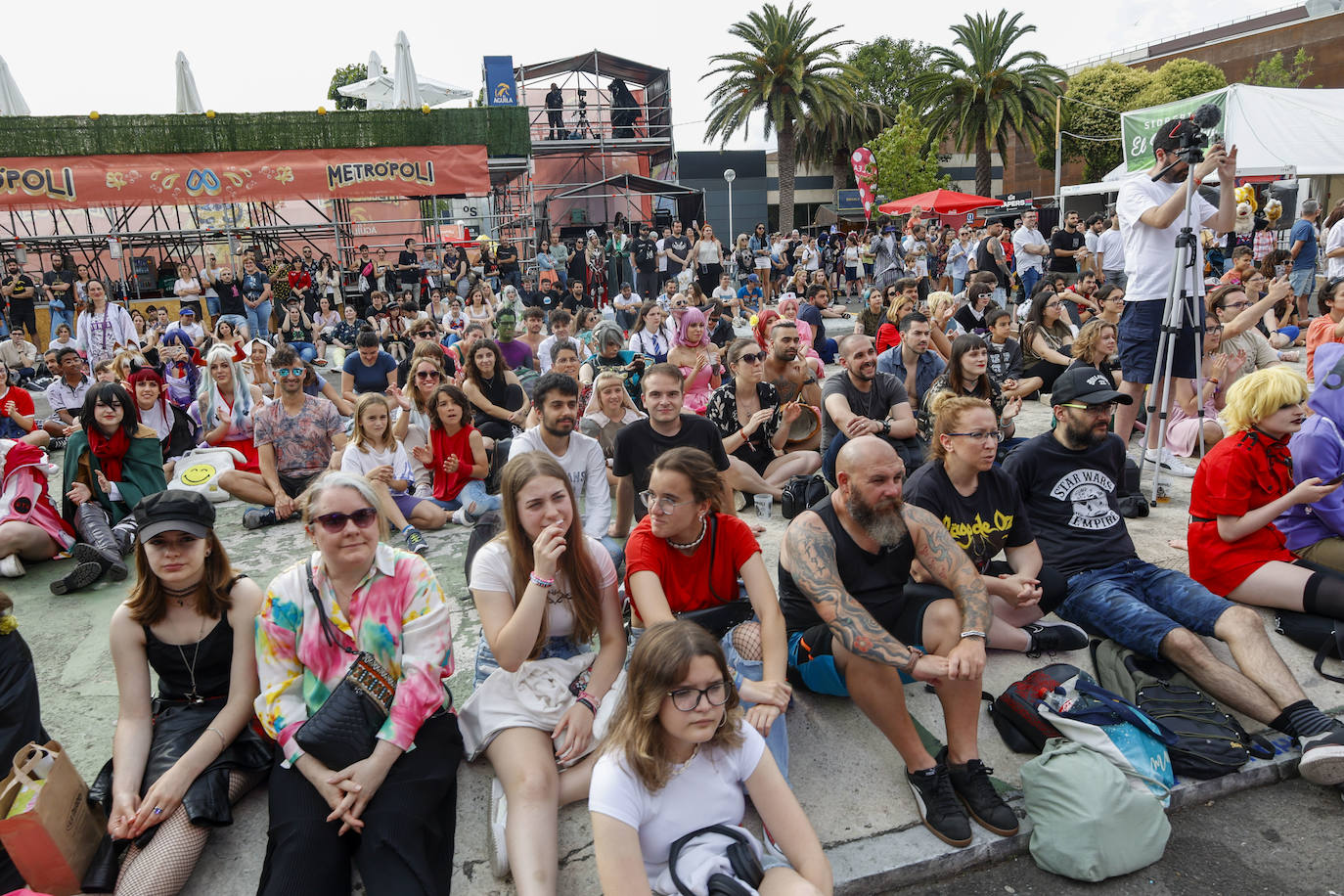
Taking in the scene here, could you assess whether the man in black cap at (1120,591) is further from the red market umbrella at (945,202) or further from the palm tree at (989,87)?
the palm tree at (989,87)

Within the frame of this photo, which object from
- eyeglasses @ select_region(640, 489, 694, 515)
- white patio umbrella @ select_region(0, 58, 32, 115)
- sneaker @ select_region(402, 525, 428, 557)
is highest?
white patio umbrella @ select_region(0, 58, 32, 115)

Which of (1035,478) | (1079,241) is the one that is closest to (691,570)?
(1035,478)

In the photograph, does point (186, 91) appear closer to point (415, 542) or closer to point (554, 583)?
point (415, 542)

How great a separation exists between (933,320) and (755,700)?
564 cm

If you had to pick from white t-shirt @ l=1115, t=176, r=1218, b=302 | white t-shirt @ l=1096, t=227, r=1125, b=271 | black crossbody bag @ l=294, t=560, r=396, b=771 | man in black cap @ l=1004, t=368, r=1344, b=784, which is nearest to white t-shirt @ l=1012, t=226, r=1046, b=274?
white t-shirt @ l=1096, t=227, r=1125, b=271

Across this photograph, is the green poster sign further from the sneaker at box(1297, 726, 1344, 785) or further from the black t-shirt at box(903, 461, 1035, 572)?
the sneaker at box(1297, 726, 1344, 785)

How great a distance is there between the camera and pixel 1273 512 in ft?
12.2

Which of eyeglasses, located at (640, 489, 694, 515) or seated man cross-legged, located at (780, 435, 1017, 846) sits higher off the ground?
eyeglasses, located at (640, 489, 694, 515)

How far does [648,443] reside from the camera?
15.4 feet

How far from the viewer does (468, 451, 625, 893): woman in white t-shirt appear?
8.88 ft

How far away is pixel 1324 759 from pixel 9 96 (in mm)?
23023

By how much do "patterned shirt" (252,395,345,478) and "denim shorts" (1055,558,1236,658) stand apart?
519 centimetres

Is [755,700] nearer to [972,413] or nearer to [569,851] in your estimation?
[569,851]

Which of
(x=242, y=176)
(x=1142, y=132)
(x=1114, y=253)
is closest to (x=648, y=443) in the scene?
(x=1114, y=253)
